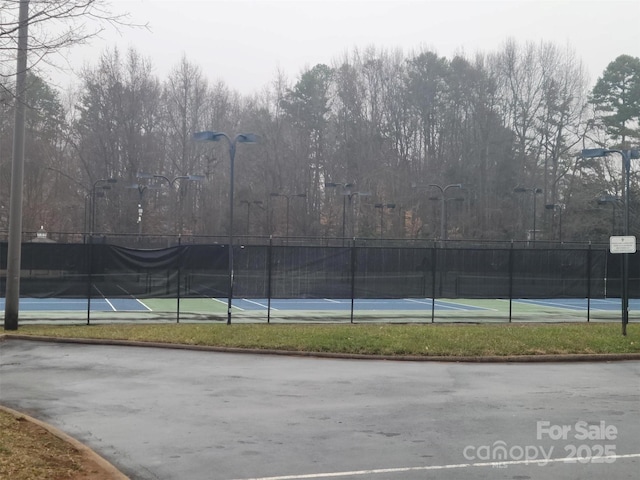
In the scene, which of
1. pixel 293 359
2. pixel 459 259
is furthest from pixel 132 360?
pixel 459 259

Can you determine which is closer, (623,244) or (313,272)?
(623,244)

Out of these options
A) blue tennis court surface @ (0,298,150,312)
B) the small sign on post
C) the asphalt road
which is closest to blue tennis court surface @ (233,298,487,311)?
blue tennis court surface @ (0,298,150,312)

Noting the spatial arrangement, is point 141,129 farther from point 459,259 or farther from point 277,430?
point 277,430

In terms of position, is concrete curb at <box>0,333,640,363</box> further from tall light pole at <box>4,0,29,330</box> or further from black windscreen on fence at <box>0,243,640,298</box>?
black windscreen on fence at <box>0,243,640,298</box>

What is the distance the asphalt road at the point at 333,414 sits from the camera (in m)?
7.10

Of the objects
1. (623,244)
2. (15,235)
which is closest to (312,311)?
(15,235)

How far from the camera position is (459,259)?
1099 inches

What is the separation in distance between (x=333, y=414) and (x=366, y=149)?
65.6 metres

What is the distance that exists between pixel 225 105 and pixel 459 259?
5328 cm

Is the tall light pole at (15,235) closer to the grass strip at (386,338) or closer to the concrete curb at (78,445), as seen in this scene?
the grass strip at (386,338)

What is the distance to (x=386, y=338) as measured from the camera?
1677 centimetres

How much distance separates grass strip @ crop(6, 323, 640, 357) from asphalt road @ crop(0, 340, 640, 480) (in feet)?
3.13

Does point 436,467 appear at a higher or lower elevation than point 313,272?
lower

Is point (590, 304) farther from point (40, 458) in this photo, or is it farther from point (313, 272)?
point (40, 458)
